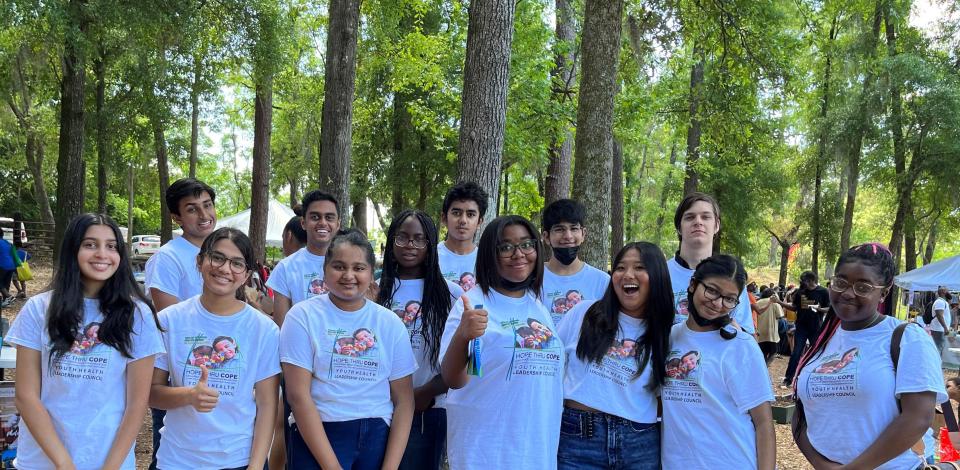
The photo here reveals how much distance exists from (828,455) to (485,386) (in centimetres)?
148

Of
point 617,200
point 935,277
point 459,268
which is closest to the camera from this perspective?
point 459,268

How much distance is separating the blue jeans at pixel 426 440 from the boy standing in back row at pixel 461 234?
0.81 meters

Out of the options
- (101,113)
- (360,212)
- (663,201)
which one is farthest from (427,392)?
(663,201)

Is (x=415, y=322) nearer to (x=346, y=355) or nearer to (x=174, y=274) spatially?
(x=346, y=355)

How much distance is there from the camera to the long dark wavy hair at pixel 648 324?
3.27 meters

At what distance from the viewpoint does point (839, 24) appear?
80.5ft

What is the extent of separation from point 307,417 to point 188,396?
20.2 inches

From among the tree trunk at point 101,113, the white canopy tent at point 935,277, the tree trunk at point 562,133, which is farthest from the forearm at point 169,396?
the white canopy tent at point 935,277

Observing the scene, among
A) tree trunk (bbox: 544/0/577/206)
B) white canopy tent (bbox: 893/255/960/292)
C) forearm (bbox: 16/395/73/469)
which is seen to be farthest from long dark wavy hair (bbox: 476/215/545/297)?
white canopy tent (bbox: 893/255/960/292)

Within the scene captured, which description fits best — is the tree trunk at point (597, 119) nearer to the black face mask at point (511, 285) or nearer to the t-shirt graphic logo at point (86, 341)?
the black face mask at point (511, 285)

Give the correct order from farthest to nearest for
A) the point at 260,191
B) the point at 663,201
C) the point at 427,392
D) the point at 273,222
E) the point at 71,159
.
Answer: the point at 663,201 < the point at 273,222 < the point at 260,191 < the point at 71,159 < the point at 427,392

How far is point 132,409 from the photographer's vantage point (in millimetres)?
3119

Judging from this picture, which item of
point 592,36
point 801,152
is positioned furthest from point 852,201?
point 592,36

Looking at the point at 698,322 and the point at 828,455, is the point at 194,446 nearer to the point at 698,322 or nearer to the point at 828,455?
the point at 698,322
